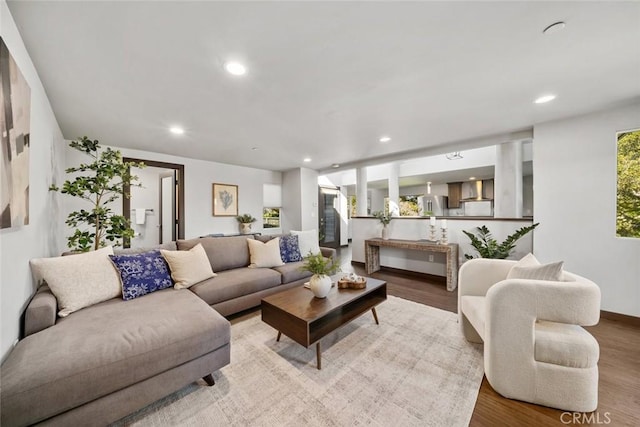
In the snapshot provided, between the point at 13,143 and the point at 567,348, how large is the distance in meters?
3.36

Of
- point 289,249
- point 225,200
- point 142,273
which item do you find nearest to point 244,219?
point 225,200

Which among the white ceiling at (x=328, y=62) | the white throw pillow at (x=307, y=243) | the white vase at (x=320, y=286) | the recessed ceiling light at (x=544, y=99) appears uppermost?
the recessed ceiling light at (x=544, y=99)

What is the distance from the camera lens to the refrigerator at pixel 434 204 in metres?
7.69

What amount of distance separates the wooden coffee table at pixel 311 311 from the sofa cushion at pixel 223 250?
1.13 meters

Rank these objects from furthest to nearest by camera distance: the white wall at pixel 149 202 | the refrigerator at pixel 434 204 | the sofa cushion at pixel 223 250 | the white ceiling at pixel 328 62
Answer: the refrigerator at pixel 434 204
the white wall at pixel 149 202
the sofa cushion at pixel 223 250
the white ceiling at pixel 328 62

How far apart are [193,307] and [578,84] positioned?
3751mm

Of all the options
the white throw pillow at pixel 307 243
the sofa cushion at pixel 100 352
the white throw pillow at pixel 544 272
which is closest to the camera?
the sofa cushion at pixel 100 352

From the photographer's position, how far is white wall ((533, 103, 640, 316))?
2449 millimetres

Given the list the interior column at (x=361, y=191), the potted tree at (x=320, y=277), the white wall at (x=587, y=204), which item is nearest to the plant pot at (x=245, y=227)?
the interior column at (x=361, y=191)

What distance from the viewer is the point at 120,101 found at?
2.25 m

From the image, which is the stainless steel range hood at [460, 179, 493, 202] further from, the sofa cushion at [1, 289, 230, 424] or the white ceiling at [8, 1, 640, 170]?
the sofa cushion at [1, 289, 230, 424]

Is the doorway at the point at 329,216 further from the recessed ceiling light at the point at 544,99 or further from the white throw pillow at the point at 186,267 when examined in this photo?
the recessed ceiling light at the point at 544,99

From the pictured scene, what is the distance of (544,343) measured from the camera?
54.2 inches

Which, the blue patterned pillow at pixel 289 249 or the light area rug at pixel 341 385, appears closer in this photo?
the light area rug at pixel 341 385
